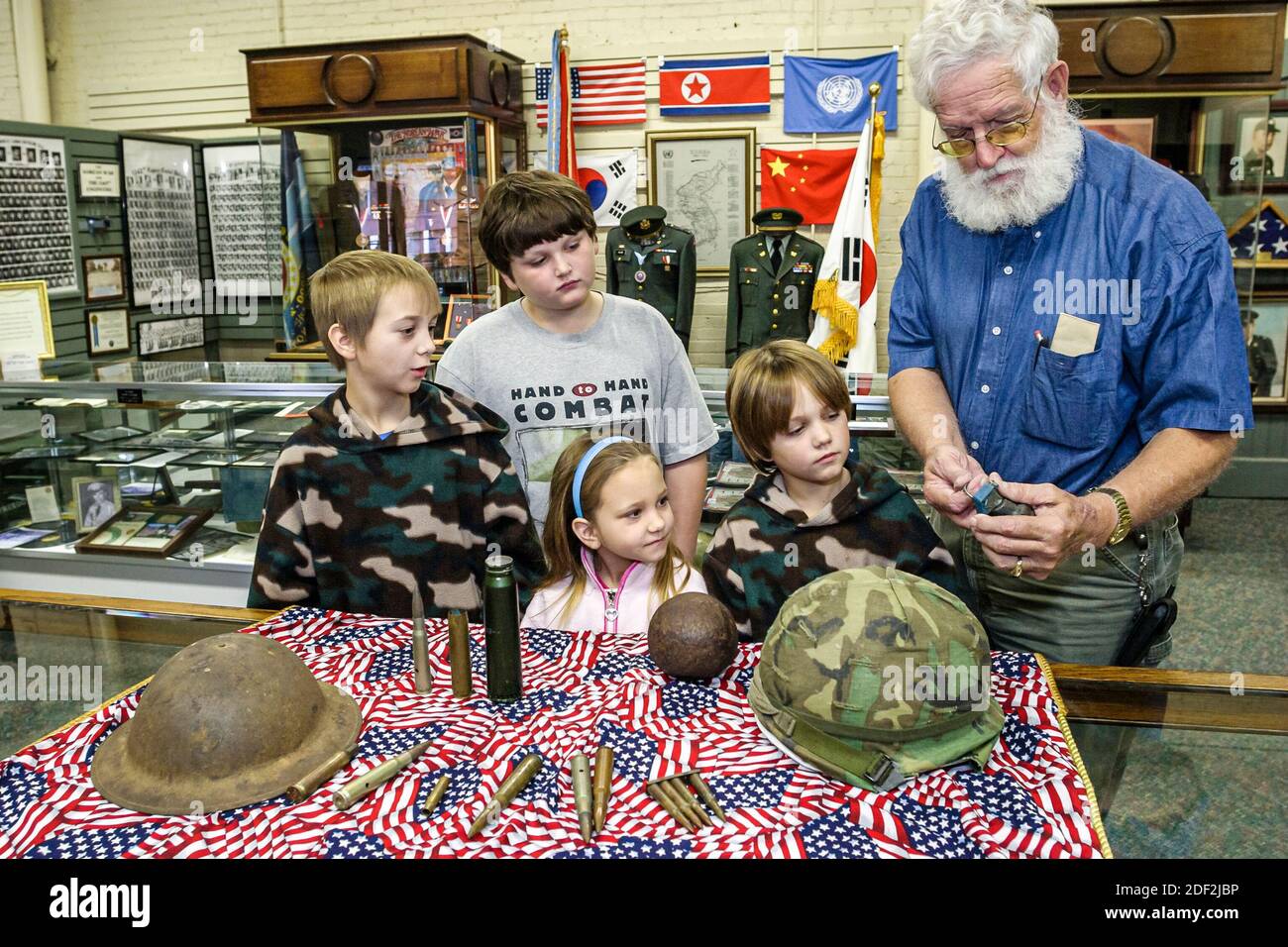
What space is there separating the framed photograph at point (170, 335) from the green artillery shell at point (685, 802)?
797 cm

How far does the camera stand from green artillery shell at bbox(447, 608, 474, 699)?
5.58 feet

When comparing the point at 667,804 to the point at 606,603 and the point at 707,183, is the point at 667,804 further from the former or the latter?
the point at 707,183

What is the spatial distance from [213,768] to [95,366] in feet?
11.2

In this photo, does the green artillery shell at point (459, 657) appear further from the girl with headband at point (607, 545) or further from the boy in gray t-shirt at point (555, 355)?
the boy in gray t-shirt at point (555, 355)

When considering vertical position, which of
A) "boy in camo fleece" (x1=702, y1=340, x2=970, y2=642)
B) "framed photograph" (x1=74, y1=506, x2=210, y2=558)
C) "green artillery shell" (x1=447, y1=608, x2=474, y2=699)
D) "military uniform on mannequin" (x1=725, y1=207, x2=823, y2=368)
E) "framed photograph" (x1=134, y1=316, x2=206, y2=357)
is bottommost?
"framed photograph" (x1=74, y1=506, x2=210, y2=558)

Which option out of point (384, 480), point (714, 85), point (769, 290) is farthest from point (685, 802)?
point (714, 85)

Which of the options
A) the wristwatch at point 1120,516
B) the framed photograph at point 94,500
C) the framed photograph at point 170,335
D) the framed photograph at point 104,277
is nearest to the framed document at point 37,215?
the framed photograph at point 104,277

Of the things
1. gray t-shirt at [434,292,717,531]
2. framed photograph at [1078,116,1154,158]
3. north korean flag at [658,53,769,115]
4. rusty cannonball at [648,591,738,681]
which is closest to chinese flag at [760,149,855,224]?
north korean flag at [658,53,769,115]

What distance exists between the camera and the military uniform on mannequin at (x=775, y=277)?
6.51 metres

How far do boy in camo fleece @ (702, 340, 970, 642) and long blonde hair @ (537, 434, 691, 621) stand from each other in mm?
→ 123

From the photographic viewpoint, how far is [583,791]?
1.35 meters

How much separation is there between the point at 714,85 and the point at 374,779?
22.3ft

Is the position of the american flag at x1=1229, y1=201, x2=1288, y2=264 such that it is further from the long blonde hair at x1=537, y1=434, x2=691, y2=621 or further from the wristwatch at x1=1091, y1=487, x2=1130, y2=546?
the long blonde hair at x1=537, y1=434, x2=691, y2=621

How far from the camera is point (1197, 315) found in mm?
1851
